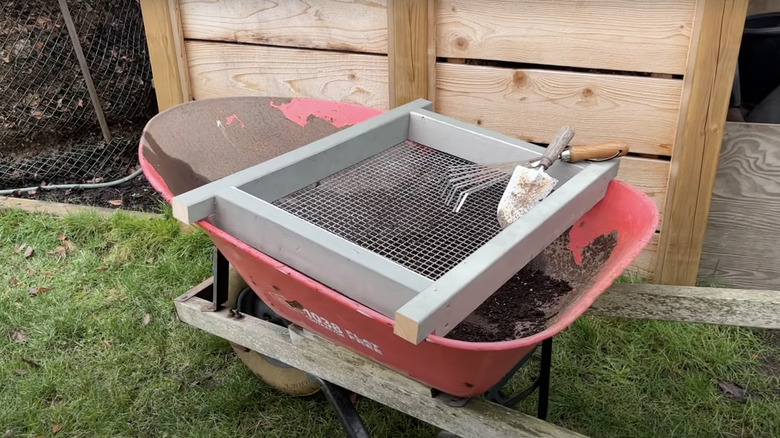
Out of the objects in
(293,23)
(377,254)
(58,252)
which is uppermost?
(293,23)

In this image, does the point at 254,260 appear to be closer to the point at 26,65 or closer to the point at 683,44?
the point at 683,44

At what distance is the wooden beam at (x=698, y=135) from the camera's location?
2379 millimetres

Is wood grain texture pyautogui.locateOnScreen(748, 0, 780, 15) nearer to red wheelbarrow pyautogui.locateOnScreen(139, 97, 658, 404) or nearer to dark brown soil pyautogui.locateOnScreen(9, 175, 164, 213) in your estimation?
red wheelbarrow pyautogui.locateOnScreen(139, 97, 658, 404)

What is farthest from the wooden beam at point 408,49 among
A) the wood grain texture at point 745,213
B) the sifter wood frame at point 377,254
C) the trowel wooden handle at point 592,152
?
the wood grain texture at point 745,213

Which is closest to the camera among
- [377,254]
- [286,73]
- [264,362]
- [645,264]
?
[377,254]

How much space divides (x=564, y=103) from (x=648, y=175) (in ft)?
1.51

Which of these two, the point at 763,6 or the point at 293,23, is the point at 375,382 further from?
the point at 763,6

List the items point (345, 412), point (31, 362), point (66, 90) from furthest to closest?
point (66, 90) < point (31, 362) < point (345, 412)

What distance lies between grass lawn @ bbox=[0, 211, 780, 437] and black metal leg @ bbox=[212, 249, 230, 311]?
62 cm

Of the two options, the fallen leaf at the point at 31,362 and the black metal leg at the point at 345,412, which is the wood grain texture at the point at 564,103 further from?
the fallen leaf at the point at 31,362

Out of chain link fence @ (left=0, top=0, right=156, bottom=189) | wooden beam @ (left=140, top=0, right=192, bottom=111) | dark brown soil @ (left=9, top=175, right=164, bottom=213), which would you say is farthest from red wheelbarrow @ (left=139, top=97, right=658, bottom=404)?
chain link fence @ (left=0, top=0, right=156, bottom=189)

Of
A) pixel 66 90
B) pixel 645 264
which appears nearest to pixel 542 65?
pixel 645 264

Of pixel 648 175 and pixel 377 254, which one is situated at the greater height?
pixel 377 254

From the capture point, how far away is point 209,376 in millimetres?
2662
